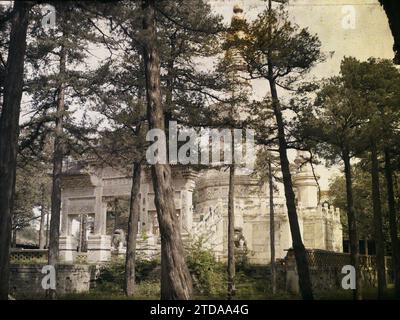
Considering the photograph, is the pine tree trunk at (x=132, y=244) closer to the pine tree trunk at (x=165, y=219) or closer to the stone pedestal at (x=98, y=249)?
the stone pedestal at (x=98, y=249)

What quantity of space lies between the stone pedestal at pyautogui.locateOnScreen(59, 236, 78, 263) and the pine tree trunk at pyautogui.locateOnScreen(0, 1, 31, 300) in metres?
7.54

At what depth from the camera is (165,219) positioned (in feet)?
28.2

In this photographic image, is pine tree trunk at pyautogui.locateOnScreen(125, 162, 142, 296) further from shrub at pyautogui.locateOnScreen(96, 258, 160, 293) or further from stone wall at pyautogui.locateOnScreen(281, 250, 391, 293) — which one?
stone wall at pyautogui.locateOnScreen(281, 250, 391, 293)

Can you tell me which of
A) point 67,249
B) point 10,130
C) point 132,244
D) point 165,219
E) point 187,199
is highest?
point 10,130

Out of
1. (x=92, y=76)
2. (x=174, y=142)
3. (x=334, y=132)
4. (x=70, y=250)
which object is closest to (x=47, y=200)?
(x=70, y=250)

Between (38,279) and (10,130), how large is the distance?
6.60 meters

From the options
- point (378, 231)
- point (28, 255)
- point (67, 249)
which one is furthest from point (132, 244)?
point (378, 231)

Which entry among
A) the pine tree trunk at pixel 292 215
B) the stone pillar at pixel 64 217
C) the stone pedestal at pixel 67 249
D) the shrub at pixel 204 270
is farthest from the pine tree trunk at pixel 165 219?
the stone pillar at pixel 64 217

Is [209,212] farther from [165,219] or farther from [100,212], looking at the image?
[165,219]

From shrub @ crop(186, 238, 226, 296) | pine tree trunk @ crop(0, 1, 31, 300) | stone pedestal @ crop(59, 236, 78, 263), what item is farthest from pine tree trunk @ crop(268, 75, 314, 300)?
stone pedestal @ crop(59, 236, 78, 263)

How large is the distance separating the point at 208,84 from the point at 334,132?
3317mm
